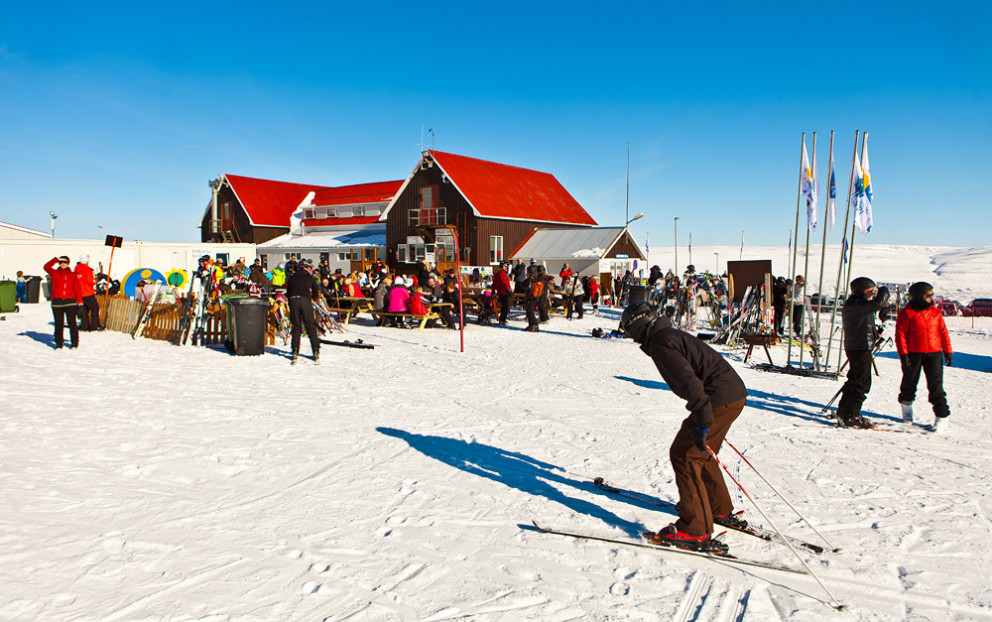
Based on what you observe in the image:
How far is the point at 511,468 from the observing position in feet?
17.9

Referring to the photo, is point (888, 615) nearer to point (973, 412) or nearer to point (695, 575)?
point (695, 575)

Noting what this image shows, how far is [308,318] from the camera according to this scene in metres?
10.1

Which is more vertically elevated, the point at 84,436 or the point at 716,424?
the point at 716,424

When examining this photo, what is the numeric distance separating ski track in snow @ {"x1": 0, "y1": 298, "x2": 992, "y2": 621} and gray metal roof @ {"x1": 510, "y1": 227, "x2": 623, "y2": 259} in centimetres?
2320

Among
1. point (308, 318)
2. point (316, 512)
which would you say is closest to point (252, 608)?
point (316, 512)

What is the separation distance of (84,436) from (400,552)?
3953 millimetres

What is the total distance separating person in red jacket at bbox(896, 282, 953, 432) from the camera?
22.1ft

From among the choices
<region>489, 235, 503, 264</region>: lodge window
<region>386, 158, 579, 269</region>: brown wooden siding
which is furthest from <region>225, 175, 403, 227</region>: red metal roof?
<region>489, 235, 503, 264</region>: lodge window

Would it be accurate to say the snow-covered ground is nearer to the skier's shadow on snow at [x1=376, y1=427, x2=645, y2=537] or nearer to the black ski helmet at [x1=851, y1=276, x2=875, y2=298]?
the skier's shadow on snow at [x1=376, y1=427, x2=645, y2=537]

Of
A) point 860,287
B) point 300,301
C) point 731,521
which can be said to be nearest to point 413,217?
point 300,301

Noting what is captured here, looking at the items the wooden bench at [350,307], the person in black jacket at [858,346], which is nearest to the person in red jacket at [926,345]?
the person in black jacket at [858,346]

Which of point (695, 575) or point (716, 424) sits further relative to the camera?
point (716, 424)

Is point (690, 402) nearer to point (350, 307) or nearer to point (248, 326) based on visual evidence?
point (248, 326)

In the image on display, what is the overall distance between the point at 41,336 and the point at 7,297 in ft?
22.4
